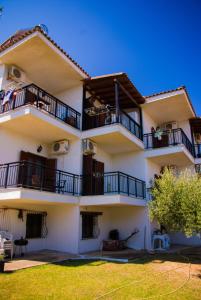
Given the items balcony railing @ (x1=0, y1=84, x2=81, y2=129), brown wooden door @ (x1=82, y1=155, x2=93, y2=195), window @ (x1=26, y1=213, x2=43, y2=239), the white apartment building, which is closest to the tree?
the white apartment building

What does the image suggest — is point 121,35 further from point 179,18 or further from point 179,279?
point 179,279

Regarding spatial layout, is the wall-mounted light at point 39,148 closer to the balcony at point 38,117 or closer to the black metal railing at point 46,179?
the balcony at point 38,117

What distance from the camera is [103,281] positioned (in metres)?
6.66

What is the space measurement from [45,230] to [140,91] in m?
9.07

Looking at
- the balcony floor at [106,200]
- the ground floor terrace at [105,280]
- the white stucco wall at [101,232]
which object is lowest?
the ground floor terrace at [105,280]

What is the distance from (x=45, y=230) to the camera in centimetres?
1208

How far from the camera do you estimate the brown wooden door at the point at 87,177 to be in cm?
1223

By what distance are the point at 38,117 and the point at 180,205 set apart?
21.2 ft

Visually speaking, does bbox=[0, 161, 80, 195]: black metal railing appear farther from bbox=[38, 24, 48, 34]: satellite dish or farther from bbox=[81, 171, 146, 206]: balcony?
bbox=[38, 24, 48, 34]: satellite dish

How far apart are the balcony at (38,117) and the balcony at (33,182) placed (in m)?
1.67

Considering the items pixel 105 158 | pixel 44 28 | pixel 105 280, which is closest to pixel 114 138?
pixel 105 158

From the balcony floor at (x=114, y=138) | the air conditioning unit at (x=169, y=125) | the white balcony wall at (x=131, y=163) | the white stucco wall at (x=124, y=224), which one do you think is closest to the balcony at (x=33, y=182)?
the white stucco wall at (x=124, y=224)

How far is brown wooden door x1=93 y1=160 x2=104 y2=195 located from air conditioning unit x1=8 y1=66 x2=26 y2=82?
219 inches

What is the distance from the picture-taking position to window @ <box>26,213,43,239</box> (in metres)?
11.3
